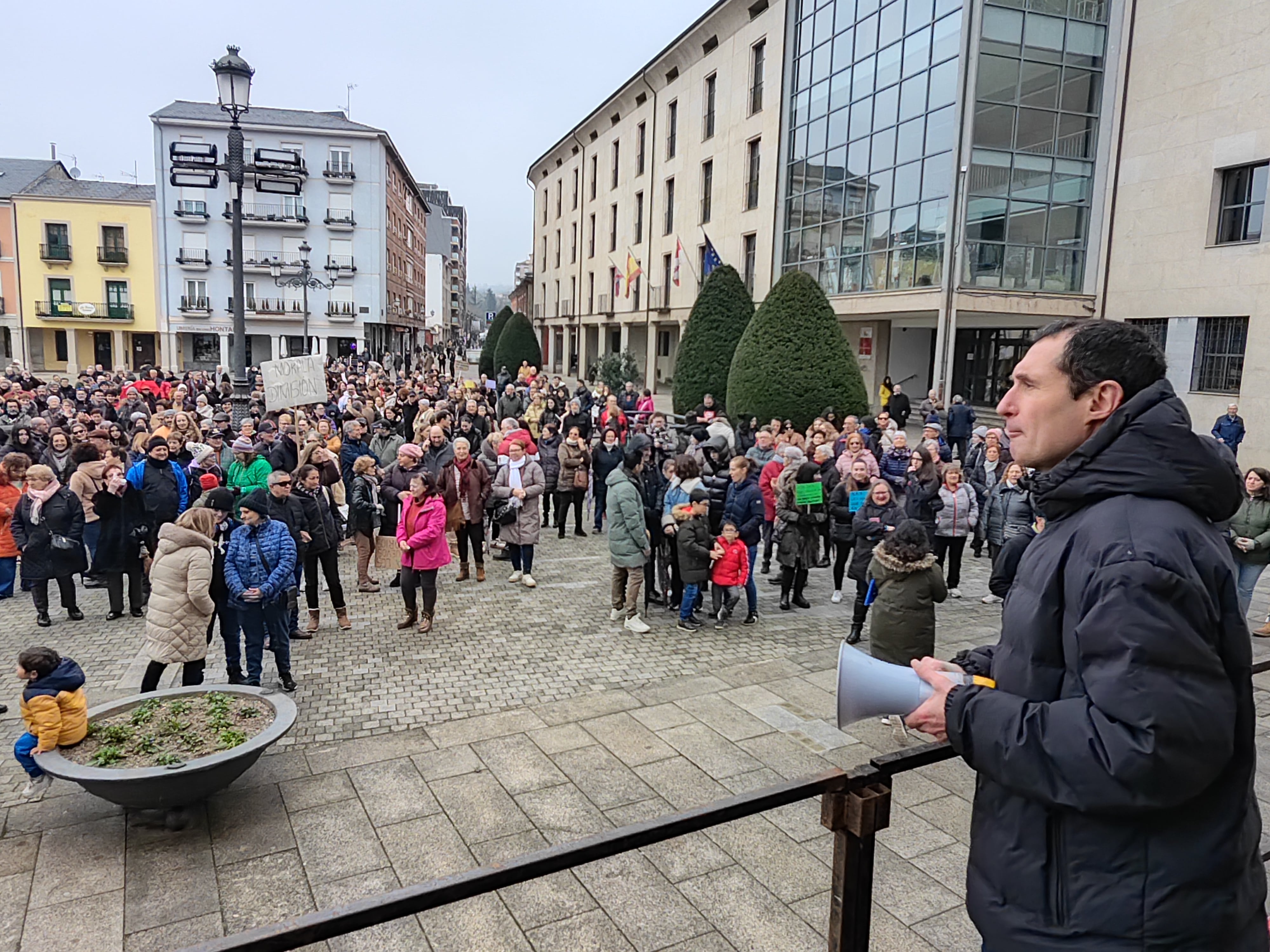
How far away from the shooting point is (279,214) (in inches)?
2048

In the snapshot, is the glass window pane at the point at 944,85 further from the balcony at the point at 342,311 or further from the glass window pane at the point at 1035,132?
the balcony at the point at 342,311

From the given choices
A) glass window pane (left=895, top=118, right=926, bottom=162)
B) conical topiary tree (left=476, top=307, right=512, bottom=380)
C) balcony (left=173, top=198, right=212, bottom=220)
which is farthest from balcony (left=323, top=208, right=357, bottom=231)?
glass window pane (left=895, top=118, right=926, bottom=162)

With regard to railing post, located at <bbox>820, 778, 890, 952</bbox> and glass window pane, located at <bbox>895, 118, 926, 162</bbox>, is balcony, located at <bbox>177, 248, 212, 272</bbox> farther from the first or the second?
railing post, located at <bbox>820, 778, 890, 952</bbox>

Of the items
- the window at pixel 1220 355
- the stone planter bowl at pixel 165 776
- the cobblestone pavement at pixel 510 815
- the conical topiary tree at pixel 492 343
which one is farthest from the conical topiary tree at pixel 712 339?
the stone planter bowl at pixel 165 776

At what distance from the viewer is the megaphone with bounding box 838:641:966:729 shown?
6.50 ft

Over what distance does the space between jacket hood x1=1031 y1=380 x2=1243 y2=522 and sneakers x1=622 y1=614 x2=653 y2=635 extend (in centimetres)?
723

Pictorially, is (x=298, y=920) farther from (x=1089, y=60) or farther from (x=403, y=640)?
(x=1089, y=60)

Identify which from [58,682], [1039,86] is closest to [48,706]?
[58,682]

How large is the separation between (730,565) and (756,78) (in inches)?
1063

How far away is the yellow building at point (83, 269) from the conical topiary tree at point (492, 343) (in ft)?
71.7

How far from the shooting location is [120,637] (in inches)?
334

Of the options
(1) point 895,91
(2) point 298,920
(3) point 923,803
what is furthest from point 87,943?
(1) point 895,91

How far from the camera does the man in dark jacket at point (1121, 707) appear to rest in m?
1.51

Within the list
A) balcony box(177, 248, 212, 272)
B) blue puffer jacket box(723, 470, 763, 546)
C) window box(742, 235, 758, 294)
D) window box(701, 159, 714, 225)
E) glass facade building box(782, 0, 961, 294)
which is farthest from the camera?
balcony box(177, 248, 212, 272)
